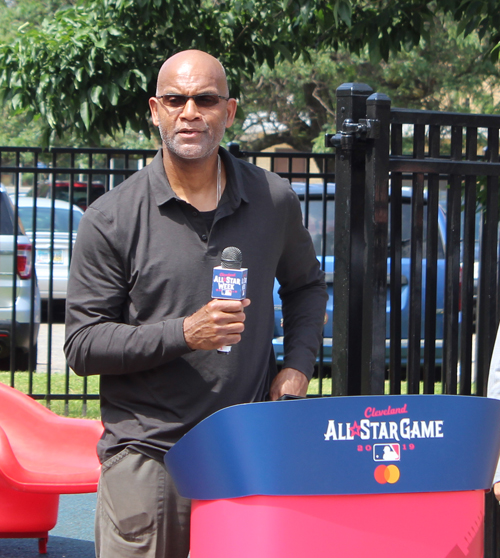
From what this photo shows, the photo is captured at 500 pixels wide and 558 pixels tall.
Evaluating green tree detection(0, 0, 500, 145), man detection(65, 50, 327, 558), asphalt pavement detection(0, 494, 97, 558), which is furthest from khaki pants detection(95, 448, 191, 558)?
green tree detection(0, 0, 500, 145)

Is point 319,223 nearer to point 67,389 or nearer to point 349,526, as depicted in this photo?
point 67,389

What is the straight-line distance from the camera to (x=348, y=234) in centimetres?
272

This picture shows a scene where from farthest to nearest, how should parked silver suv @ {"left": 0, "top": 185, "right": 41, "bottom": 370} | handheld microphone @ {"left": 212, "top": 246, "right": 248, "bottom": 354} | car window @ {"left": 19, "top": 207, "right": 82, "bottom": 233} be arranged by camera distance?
car window @ {"left": 19, "top": 207, "right": 82, "bottom": 233}, parked silver suv @ {"left": 0, "top": 185, "right": 41, "bottom": 370}, handheld microphone @ {"left": 212, "top": 246, "right": 248, "bottom": 354}

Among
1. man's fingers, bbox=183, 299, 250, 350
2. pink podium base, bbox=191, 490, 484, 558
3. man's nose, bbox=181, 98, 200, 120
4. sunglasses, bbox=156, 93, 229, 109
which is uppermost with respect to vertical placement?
sunglasses, bbox=156, 93, 229, 109

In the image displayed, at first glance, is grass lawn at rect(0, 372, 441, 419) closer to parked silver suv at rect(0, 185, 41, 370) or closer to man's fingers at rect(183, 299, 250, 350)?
parked silver suv at rect(0, 185, 41, 370)

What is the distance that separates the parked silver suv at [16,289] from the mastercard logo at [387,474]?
5240mm

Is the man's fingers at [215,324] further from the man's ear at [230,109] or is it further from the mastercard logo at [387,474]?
the man's ear at [230,109]

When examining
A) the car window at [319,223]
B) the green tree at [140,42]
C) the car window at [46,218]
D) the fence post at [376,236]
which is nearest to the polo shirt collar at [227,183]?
the fence post at [376,236]

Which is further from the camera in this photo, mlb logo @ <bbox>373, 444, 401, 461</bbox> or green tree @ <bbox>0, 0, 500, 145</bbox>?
green tree @ <bbox>0, 0, 500, 145</bbox>

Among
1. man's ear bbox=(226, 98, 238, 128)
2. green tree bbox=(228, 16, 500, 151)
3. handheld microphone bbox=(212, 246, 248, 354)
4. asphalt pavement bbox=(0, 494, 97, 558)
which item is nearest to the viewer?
handheld microphone bbox=(212, 246, 248, 354)

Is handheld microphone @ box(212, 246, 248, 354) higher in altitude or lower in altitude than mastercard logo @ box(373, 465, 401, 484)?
higher

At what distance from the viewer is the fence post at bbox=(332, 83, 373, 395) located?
2.71 m

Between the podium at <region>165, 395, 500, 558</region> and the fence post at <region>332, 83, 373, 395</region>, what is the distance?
105cm

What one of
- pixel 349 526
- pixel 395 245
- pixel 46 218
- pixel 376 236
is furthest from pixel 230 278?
pixel 46 218
